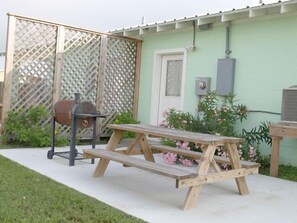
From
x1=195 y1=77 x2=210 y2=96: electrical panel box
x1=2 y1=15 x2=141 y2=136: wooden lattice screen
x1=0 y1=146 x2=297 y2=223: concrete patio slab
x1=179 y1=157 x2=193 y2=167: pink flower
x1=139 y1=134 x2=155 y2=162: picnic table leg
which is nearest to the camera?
x1=0 y1=146 x2=297 y2=223: concrete patio slab

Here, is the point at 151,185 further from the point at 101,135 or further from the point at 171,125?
A: the point at 101,135

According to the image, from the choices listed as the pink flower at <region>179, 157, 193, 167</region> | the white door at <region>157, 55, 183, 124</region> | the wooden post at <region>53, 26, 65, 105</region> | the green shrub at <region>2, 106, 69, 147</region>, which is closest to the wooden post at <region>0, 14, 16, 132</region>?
the green shrub at <region>2, 106, 69, 147</region>

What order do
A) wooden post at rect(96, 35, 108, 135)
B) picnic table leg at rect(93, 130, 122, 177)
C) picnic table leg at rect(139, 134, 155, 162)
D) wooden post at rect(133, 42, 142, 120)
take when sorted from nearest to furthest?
picnic table leg at rect(93, 130, 122, 177), picnic table leg at rect(139, 134, 155, 162), wooden post at rect(96, 35, 108, 135), wooden post at rect(133, 42, 142, 120)

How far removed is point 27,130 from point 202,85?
3509mm

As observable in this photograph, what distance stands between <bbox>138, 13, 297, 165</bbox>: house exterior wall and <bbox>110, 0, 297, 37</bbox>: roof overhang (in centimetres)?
14

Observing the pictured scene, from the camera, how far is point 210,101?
6.80m

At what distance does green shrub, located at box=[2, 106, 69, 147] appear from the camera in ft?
23.4

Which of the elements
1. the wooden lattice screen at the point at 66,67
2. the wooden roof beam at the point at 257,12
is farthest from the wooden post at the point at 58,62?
the wooden roof beam at the point at 257,12

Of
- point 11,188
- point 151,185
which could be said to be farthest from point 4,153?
point 151,185

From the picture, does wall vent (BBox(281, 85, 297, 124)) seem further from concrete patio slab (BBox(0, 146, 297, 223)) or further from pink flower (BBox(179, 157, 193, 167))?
pink flower (BBox(179, 157, 193, 167))

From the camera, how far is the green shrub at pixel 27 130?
7129mm

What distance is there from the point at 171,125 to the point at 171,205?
3.09 m

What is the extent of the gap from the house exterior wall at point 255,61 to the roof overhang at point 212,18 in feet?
0.46

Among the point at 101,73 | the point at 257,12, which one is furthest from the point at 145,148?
the point at 101,73
